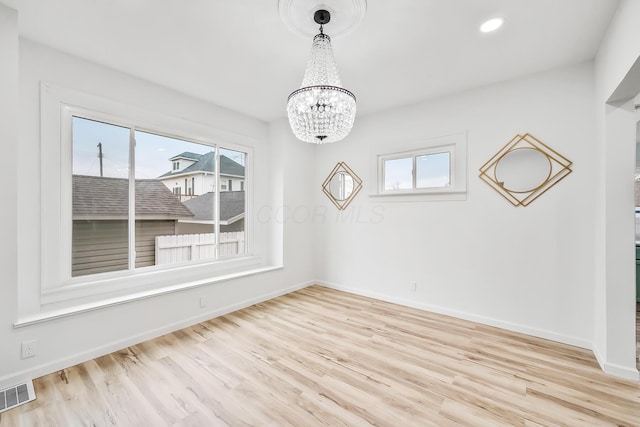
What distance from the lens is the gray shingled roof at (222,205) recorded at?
3502 mm

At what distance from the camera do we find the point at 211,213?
12.0 feet

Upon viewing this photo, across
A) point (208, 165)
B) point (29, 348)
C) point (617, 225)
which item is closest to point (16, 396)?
point (29, 348)

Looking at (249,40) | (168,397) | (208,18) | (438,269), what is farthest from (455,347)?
(208,18)

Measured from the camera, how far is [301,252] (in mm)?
4445

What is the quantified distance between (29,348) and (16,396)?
1.05ft

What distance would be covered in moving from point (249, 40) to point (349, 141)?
2.23 metres

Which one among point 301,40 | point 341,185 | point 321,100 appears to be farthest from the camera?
point 341,185

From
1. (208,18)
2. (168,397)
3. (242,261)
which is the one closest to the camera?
(168,397)

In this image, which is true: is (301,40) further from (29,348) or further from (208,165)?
(29,348)

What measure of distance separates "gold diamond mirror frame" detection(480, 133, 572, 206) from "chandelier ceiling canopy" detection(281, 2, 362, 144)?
1972 mm

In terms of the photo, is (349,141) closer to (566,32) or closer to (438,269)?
(438,269)

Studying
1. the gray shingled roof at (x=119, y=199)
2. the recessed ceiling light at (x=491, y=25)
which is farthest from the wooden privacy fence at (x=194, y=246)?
the recessed ceiling light at (x=491, y=25)

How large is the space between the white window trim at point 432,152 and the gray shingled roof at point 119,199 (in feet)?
8.62

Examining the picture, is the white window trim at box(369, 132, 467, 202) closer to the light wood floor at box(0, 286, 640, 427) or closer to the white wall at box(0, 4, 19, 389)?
the light wood floor at box(0, 286, 640, 427)
